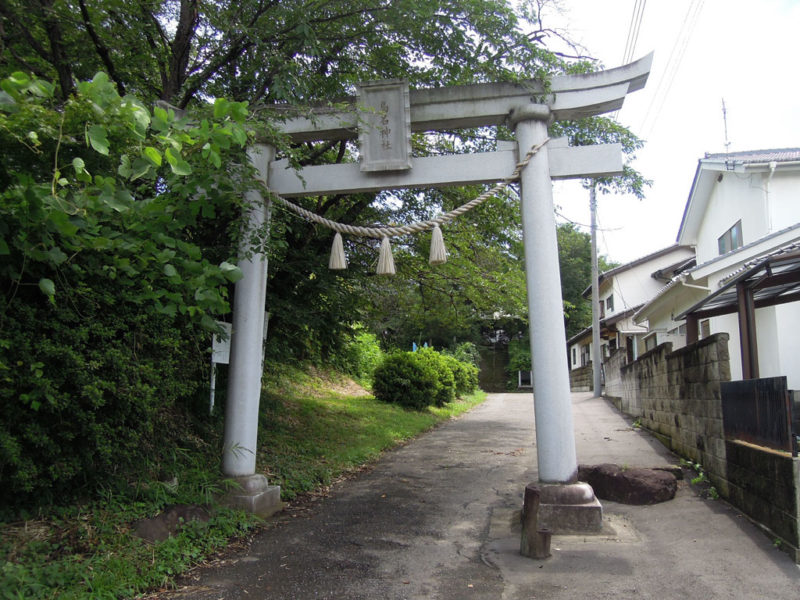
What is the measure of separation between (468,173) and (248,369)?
10.4 feet

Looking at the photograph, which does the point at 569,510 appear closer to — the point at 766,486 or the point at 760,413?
the point at 766,486

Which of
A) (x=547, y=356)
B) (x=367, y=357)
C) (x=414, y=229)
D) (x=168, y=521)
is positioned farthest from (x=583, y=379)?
(x=168, y=521)

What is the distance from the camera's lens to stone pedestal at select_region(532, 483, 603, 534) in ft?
17.0

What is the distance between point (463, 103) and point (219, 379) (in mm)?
4904

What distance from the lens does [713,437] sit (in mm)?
6418

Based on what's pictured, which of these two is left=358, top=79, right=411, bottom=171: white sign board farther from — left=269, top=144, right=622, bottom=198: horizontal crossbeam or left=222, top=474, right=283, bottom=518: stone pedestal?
left=222, top=474, right=283, bottom=518: stone pedestal

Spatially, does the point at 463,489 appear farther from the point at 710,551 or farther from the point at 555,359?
the point at 710,551

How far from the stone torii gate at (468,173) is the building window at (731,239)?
29.6 feet

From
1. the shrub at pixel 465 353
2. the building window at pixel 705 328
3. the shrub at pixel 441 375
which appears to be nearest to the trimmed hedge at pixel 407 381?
the shrub at pixel 441 375

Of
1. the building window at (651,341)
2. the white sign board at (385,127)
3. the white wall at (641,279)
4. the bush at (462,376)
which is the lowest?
the bush at (462,376)

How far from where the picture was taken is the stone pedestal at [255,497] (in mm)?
5633

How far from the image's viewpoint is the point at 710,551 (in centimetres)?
464

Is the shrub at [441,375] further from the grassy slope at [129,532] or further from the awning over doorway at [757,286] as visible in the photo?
the awning over doorway at [757,286]

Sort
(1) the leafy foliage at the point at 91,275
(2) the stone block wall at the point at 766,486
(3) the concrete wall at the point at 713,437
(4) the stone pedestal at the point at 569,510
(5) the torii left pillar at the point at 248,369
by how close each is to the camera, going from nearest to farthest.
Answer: (1) the leafy foliage at the point at 91,275
(2) the stone block wall at the point at 766,486
(3) the concrete wall at the point at 713,437
(4) the stone pedestal at the point at 569,510
(5) the torii left pillar at the point at 248,369
